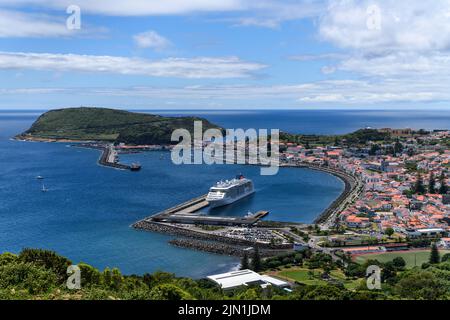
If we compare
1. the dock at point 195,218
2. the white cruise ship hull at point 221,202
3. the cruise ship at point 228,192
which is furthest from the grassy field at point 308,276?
the cruise ship at point 228,192

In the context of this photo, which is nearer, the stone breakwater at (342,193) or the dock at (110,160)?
the stone breakwater at (342,193)

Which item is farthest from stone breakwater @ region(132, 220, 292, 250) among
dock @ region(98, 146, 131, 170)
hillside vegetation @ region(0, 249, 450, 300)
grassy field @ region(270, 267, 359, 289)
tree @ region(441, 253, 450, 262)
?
dock @ region(98, 146, 131, 170)

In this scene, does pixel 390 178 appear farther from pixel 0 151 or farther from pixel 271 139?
pixel 0 151

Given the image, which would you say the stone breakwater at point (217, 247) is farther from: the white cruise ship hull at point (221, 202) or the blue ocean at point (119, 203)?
the white cruise ship hull at point (221, 202)

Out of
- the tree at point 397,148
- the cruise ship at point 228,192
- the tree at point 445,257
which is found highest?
the tree at point 397,148

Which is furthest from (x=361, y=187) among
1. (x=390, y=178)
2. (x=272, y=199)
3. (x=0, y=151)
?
(x=0, y=151)

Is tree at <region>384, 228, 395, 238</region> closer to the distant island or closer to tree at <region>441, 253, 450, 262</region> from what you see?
tree at <region>441, 253, 450, 262</region>
